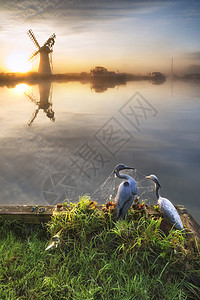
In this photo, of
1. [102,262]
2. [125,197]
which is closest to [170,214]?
[125,197]

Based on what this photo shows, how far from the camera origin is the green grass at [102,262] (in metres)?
2.81

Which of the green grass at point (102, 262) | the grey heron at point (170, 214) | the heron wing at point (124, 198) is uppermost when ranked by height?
the heron wing at point (124, 198)

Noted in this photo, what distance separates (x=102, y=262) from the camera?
3.13m

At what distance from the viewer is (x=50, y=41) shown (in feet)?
123

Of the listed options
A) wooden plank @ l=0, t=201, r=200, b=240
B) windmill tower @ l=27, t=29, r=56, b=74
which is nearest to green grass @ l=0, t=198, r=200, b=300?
wooden plank @ l=0, t=201, r=200, b=240

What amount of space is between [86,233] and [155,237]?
0.96 meters

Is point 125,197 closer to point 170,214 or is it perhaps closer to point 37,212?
point 170,214

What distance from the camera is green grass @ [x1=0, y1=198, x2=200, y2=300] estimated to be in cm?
281

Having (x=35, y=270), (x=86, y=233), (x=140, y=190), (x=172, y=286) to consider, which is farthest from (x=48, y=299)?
(x=140, y=190)

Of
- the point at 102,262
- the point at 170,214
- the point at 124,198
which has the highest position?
the point at 124,198

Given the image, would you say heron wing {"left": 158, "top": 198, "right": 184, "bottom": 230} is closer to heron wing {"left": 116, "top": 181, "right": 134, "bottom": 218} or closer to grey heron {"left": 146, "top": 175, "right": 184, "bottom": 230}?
grey heron {"left": 146, "top": 175, "right": 184, "bottom": 230}

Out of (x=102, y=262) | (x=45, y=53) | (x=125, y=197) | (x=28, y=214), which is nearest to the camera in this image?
(x=102, y=262)

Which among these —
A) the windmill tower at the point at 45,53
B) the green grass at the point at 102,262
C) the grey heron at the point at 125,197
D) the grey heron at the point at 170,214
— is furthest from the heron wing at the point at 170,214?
the windmill tower at the point at 45,53

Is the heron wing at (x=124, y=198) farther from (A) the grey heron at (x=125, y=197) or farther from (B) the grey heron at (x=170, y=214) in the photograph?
(B) the grey heron at (x=170, y=214)
